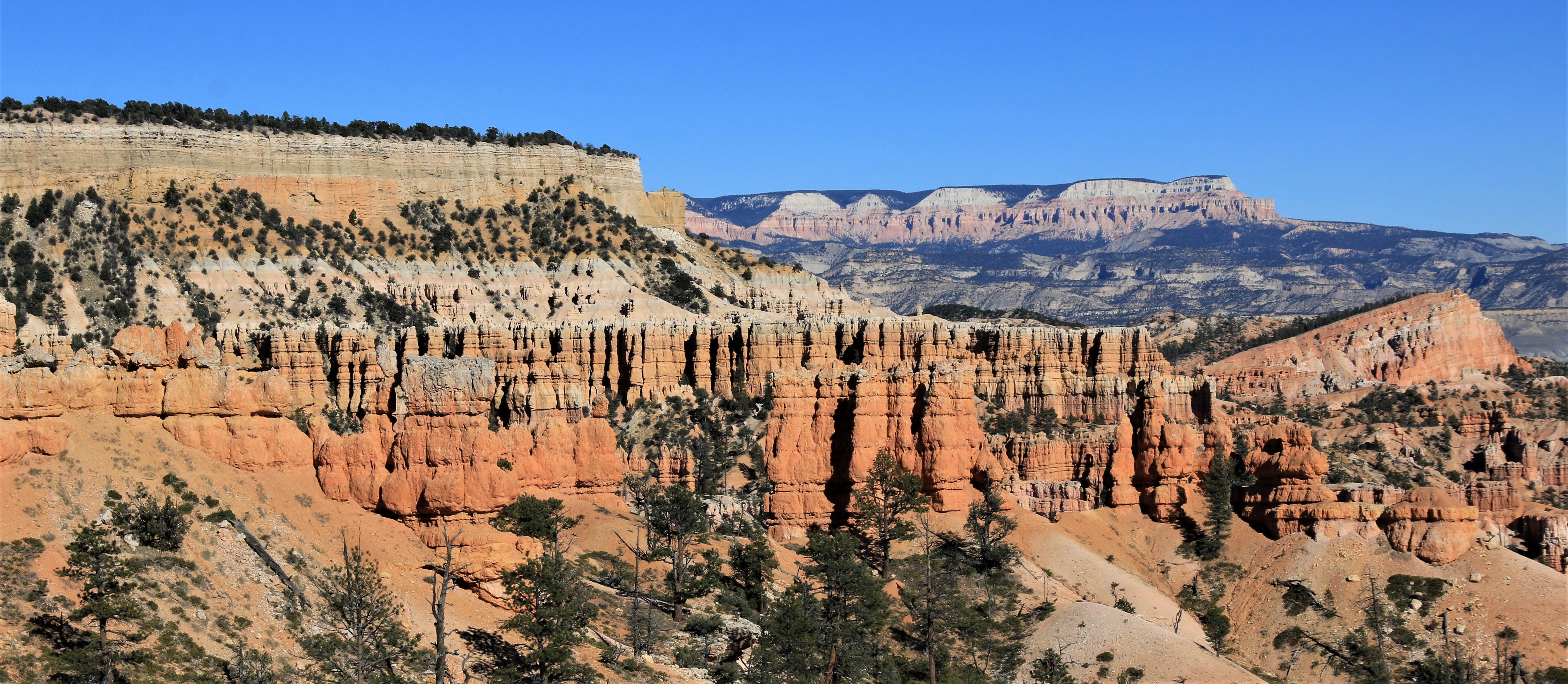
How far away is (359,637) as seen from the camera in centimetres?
3919

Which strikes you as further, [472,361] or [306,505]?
[472,361]

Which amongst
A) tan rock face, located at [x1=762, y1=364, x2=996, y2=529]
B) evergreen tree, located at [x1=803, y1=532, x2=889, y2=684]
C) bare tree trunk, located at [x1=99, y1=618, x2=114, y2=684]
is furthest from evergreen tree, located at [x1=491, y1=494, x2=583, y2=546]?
tan rock face, located at [x1=762, y1=364, x2=996, y2=529]

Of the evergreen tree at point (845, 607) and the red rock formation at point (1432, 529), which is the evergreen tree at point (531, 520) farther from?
the red rock formation at point (1432, 529)

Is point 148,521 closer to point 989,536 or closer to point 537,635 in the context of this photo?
point 537,635

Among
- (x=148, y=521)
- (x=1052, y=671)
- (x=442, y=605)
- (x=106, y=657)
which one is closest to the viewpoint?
(x=106, y=657)

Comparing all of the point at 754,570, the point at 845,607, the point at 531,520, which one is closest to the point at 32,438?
the point at 531,520

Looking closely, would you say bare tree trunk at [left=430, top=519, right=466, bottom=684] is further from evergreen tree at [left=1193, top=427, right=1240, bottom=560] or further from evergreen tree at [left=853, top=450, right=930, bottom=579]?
evergreen tree at [left=1193, top=427, right=1240, bottom=560]

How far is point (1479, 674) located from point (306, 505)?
4214 cm

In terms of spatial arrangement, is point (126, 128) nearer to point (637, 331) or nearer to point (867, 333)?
point (637, 331)

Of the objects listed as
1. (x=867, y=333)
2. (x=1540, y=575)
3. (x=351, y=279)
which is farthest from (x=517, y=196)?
(x=1540, y=575)

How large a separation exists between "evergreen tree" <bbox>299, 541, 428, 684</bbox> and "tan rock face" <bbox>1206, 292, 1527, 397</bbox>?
108 meters

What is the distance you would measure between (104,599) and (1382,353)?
136 m

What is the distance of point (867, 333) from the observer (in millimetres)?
95125

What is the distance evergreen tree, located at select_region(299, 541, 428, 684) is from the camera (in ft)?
130
